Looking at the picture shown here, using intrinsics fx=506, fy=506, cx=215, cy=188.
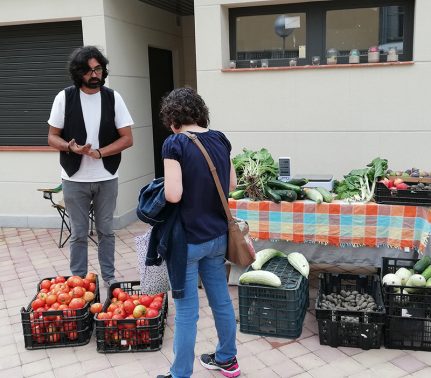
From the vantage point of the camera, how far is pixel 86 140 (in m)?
4.27

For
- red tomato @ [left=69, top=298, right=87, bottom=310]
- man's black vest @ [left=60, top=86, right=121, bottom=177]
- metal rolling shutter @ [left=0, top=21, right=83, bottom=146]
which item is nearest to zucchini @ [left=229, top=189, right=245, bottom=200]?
→ man's black vest @ [left=60, top=86, right=121, bottom=177]

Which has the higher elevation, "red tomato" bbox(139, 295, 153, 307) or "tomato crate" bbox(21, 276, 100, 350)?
"red tomato" bbox(139, 295, 153, 307)

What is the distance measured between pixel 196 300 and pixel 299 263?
1361 mm

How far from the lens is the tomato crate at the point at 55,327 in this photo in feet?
12.2

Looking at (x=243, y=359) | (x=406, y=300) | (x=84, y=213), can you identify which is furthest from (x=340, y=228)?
(x=84, y=213)

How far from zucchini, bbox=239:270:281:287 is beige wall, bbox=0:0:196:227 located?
11.1 ft

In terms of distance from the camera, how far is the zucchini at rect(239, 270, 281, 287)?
12.3 feet

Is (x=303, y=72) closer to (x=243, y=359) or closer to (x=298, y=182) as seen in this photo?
(x=298, y=182)

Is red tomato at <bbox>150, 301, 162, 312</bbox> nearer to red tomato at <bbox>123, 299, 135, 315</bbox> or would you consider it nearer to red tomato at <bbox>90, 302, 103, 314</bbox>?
red tomato at <bbox>123, 299, 135, 315</bbox>

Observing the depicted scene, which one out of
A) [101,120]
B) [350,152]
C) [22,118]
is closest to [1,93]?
[22,118]

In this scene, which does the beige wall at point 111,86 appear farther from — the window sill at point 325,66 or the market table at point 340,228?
the market table at point 340,228

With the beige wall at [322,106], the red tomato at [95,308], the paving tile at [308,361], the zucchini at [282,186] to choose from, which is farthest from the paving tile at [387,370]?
the beige wall at [322,106]

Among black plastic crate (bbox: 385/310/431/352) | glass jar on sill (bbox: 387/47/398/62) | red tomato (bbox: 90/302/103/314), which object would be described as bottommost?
black plastic crate (bbox: 385/310/431/352)

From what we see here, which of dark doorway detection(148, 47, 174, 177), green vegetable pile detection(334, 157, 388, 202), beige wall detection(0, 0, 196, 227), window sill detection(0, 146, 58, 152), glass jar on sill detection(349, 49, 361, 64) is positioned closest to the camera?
green vegetable pile detection(334, 157, 388, 202)
